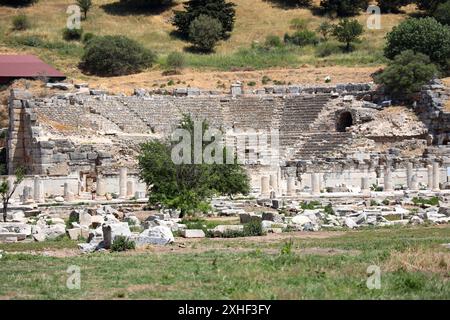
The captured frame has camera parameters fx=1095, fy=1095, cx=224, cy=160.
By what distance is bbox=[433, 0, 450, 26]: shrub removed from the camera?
234ft

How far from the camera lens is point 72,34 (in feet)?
244

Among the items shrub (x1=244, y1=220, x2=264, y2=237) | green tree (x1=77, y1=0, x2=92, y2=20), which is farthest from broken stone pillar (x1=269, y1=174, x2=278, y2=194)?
green tree (x1=77, y1=0, x2=92, y2=20)

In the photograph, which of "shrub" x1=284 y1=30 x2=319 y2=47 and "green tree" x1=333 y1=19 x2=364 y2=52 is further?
"shrub" x1=284 y1=30 x2=319 y2=47

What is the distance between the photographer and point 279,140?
54031mm

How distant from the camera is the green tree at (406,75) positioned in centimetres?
5700

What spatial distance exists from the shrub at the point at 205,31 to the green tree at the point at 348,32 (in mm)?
7970

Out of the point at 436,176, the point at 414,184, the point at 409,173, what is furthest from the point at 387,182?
the point at 409,173

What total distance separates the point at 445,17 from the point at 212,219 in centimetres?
4165

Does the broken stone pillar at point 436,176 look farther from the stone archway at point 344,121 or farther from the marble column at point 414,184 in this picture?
the stone archway at point 344,121

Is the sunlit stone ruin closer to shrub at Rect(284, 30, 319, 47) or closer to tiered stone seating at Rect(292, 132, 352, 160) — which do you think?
tiered stone seating at Rect(292, 132, 352, 160)

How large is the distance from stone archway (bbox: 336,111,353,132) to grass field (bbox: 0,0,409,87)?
10245 millimetres

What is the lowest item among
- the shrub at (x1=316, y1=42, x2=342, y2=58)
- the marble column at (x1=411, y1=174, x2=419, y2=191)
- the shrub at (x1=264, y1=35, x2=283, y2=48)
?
the marble column at (x1=411, y1=174, x2=419, y2=191)
